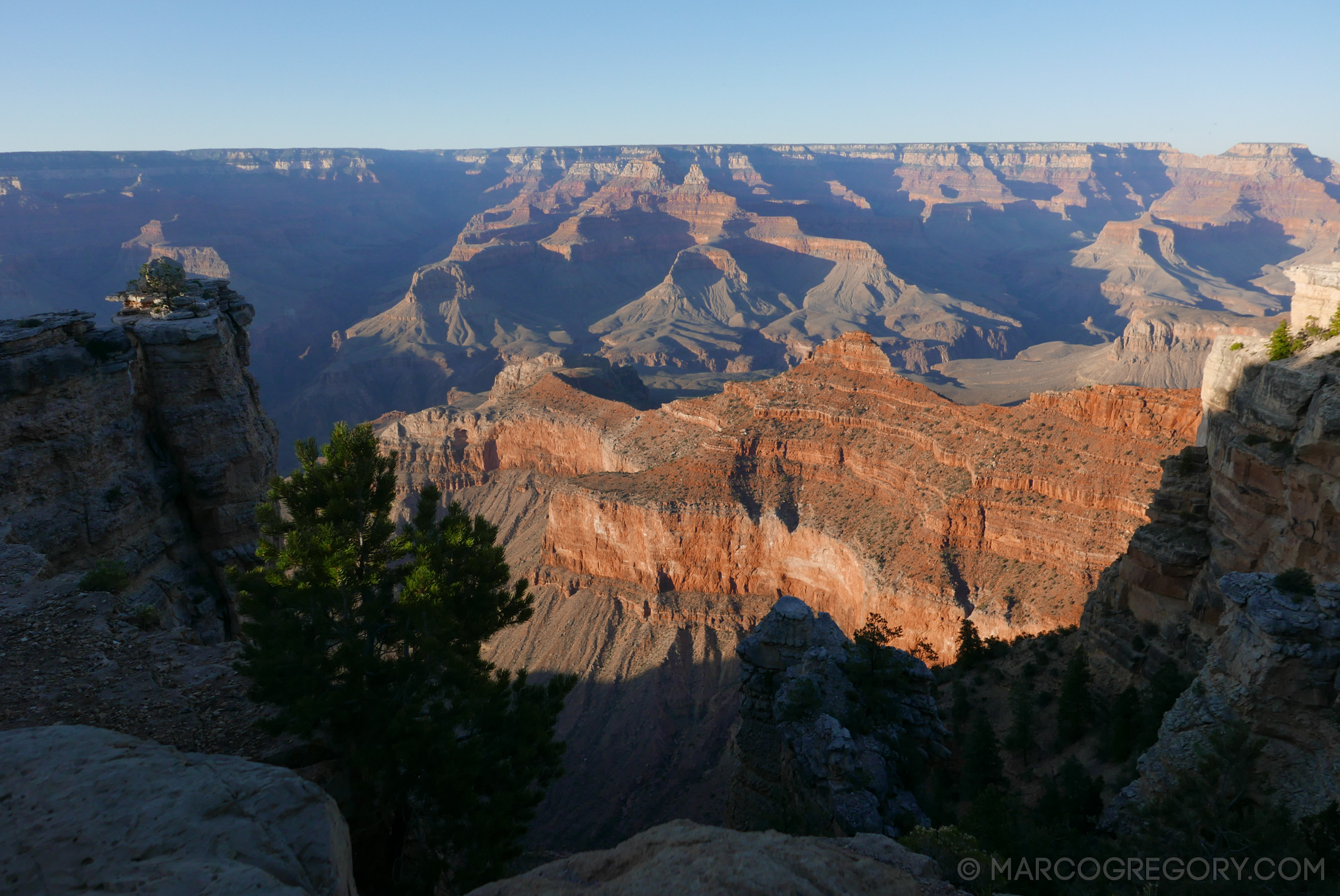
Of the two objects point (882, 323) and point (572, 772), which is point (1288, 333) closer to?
point (572, 772)

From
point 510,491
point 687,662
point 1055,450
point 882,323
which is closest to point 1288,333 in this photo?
point 1055,450

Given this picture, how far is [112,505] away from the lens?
2527cm

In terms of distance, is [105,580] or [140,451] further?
[140,451]

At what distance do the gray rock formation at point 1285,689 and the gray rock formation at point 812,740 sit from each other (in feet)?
26.4

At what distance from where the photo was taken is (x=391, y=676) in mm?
16828

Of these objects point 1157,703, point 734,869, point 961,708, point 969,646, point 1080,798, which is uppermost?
point 734,869

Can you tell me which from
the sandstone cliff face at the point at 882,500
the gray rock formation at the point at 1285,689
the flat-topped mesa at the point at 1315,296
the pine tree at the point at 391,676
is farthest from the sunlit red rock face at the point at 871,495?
the pine tree at the point at 391,676

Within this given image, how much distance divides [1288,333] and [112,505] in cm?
4004

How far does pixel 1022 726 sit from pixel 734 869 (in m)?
16.9

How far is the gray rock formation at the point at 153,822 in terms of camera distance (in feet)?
31.2

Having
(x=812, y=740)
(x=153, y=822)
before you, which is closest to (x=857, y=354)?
(x=812, y=740)

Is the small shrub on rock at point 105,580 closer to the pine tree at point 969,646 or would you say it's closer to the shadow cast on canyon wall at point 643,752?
the shadow cast on canyon wall at point 643,752

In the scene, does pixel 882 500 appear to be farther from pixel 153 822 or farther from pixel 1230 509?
pixel 153 822

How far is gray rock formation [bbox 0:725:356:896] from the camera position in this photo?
9.52 m
